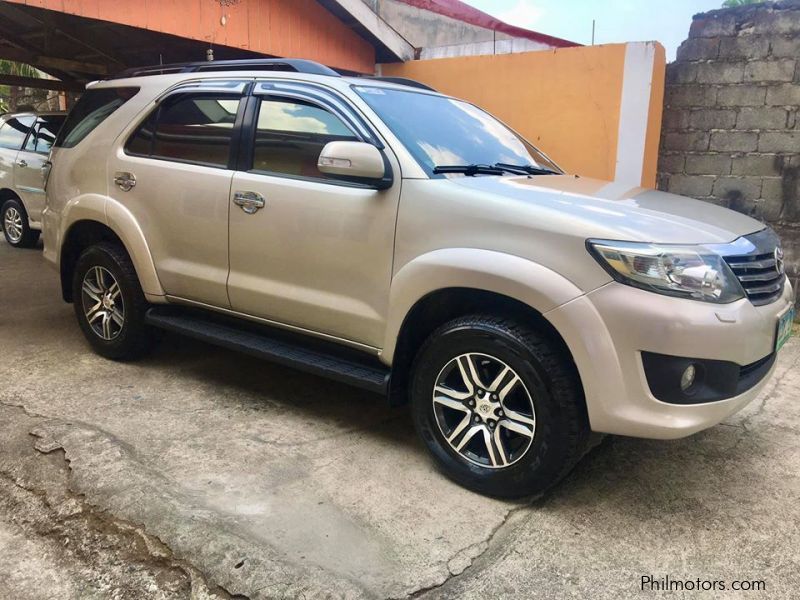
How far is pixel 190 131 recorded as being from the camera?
3889 mm

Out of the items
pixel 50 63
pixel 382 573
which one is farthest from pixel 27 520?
pixel 50 63

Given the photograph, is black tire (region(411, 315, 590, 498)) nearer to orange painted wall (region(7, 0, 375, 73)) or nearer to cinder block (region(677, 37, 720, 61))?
orange painted wall (region(7, 0, 375, 73))

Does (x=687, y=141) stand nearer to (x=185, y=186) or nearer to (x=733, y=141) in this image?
(x=733, y=141)

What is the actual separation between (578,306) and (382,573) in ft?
4.12

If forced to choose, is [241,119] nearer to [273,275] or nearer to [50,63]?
[273,275]

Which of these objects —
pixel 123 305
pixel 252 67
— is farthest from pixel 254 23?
pixel 123 305

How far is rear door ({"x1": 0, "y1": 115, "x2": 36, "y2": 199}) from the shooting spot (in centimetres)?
844

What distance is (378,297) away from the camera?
3.08 meters

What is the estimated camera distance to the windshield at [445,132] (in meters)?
3.21

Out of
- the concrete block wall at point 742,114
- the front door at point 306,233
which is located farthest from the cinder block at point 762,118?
the front door at point 306,233

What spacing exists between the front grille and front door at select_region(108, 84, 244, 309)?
2.59 metres

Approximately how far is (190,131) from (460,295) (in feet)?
6.88

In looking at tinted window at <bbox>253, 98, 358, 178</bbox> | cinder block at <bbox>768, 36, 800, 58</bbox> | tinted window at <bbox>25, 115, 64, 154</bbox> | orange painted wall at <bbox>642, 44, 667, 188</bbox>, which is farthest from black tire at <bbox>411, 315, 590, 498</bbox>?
tinted window at <bbox>25, 115, 64, 154</bbox>

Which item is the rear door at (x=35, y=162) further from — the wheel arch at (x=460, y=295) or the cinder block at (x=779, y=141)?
the cinder block at (x=779, y=141)
